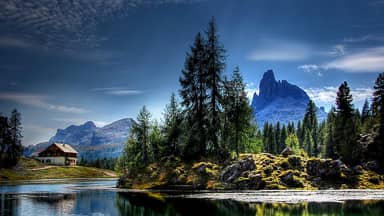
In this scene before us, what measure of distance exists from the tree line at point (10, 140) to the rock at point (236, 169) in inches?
4314

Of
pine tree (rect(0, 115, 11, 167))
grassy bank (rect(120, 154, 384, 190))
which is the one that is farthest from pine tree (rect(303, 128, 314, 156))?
pine tree (rect(0, 115, 11, 167))

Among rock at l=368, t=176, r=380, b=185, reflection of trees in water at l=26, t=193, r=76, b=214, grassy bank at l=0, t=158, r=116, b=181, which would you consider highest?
rock at l=368, t=176, r=380, b=185

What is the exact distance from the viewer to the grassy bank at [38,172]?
460 ft

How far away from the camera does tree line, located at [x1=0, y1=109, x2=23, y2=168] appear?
15188 cm

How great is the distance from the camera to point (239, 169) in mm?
71250

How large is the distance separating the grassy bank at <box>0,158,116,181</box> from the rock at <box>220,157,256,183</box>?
91.9 m

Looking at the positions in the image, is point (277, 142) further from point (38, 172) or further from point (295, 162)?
point (295, 162)

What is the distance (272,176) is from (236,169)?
22.4 ft

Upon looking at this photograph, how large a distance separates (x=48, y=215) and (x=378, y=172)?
2465 inches

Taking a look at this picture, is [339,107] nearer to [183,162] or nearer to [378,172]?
[378,172]

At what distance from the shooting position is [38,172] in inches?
6063

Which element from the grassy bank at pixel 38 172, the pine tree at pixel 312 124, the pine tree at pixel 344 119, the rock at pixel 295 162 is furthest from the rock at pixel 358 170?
the grassy bank at pixel 38 172

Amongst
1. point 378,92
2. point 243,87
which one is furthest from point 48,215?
point 378,92

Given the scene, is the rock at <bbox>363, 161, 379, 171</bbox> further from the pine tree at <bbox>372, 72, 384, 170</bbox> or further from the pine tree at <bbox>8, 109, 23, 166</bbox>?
the pine tree at <bbox>8, 109, 23, 166</bbox>
